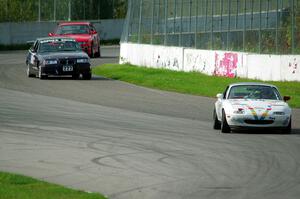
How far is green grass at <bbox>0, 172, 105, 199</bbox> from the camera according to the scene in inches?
494

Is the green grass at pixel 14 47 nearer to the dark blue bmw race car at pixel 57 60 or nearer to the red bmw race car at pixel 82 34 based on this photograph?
the red bmw race car at pixel 82 34

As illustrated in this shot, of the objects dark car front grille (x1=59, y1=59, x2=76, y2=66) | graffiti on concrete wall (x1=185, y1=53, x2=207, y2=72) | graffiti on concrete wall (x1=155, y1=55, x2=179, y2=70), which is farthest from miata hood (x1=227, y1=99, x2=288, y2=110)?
graffiti on concrete wall (x1=155, y1=55, x2=179, y2=70)

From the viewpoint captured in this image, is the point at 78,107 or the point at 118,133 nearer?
the point at 118,133

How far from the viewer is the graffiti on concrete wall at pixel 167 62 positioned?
43.8m

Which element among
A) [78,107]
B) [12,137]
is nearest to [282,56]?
[78,107]

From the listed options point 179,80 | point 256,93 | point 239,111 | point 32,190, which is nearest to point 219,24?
point 179,80

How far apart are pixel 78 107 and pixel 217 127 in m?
6.02

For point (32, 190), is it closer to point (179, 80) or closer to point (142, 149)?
point (142, 149)

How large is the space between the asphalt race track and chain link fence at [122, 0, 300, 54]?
7.00 m

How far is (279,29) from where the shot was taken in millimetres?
37750

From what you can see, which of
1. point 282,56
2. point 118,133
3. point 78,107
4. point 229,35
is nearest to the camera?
point 118,133

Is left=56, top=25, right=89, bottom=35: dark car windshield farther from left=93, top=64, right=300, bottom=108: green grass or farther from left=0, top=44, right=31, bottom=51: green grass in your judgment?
left=0, top=44, right=31, bottom=51: green grass

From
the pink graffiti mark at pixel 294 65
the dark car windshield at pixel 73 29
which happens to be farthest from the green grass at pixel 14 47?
the pink graffiti mark at pixel 294 65

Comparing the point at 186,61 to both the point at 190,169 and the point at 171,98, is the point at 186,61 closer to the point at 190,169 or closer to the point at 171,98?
the point at 171,98
